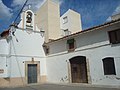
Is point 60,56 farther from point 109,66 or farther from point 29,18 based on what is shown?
point 29,18

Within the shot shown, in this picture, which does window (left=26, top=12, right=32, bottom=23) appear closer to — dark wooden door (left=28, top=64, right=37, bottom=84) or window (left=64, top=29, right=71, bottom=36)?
dark wooden door (left=28, top=64, right=37, bottom=84)

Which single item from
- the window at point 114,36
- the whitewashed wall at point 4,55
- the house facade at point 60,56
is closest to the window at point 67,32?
the house facade at point 60,56

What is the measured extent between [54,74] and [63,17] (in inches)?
588

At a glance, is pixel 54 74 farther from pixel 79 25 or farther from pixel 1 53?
pixel 79 25

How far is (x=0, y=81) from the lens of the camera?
16078 millimetres

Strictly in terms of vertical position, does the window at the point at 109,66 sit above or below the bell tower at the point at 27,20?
below

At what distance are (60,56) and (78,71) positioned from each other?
3017 millimetres

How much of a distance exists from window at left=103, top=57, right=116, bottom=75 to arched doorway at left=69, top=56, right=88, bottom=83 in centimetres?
248

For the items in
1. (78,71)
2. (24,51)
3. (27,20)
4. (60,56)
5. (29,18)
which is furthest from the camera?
(29,18)

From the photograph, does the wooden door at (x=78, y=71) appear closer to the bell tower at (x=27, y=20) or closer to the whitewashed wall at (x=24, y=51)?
the whitewashed wall at (x=24, y=51)

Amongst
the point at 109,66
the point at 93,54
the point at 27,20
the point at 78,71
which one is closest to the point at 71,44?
the point at 78,71

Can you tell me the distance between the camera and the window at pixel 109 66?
42.3ft

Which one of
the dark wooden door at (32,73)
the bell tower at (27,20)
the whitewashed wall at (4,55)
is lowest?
the dark wooden door at (32,73)

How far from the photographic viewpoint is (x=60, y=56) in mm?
17938
